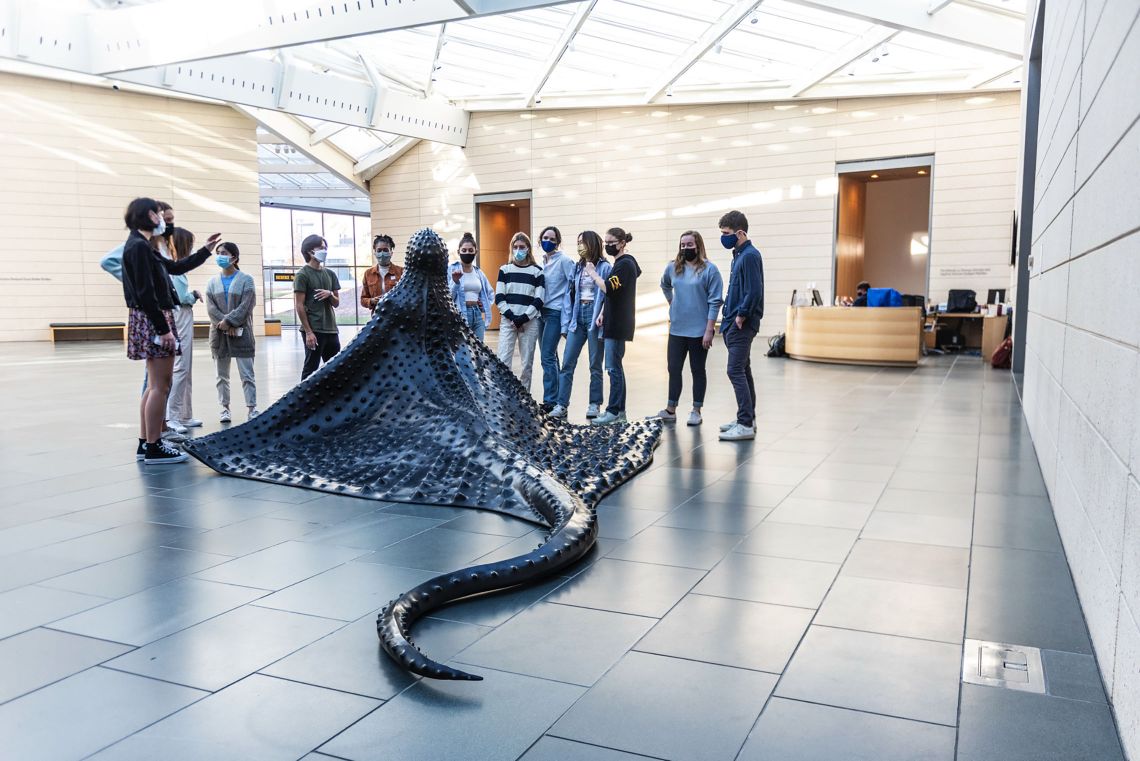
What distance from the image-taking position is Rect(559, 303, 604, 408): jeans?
289 inches

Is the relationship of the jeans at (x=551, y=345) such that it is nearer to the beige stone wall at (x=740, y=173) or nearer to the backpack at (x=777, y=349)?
the backpack at (x=777, y=349)

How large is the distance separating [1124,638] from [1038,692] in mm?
309

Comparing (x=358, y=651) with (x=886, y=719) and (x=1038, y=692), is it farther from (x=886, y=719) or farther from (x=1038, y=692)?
(x=1038, y=692)

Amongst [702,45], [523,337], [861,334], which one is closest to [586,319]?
[523,337]

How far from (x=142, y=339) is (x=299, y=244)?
27068 mm

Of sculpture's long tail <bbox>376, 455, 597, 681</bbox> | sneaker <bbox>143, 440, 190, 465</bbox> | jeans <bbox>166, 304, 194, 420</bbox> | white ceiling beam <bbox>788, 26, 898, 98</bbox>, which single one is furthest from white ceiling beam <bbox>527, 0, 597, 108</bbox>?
sculpture's long tail <bbox>376, 455, 597, 681</bbox>

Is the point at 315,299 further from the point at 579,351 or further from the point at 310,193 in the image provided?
the point at 310,193

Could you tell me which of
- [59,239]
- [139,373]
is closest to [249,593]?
[139,373]

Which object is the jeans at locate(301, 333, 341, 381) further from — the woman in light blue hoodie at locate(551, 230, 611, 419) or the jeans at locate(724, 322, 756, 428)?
the jeans at locate(724, 322, 756, 428)

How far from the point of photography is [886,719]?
2154 millimetres

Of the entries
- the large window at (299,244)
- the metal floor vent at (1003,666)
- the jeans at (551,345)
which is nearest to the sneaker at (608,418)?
the jeans at (551,345)

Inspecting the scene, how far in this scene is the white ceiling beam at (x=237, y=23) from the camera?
11875 millimetres

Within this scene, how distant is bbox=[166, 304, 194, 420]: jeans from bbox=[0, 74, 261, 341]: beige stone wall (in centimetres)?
1511

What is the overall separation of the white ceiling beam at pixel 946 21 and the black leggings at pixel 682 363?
812 centimetres
